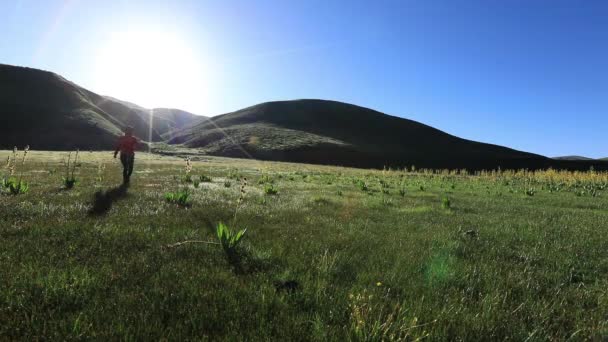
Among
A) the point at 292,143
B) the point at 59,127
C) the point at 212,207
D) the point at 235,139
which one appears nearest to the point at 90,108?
the point at 59,127

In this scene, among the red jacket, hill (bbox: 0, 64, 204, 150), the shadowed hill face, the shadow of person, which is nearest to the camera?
the shadow of person

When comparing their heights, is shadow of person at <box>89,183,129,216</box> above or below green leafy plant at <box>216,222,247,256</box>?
below

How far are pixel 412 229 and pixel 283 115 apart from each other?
16428cm

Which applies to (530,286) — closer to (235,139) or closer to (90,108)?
(235,139)

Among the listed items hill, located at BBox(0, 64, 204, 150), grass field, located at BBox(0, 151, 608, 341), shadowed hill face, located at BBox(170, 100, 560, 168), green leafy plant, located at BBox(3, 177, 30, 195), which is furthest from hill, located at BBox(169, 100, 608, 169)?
grass field, located at BBox(0, 151, 608, 341)

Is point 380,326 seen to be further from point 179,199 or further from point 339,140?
point 339,140

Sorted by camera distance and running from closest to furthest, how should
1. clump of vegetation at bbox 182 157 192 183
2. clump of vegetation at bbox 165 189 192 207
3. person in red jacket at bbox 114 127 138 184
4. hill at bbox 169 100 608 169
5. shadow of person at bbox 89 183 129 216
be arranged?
1. shadow of person at bbox 89 183 129 216
2. clump of vegetation at bbox 165 189 192 207
3. clump of vegetation at bbox 182 157 192 183
4. person in red jacket at bbox 114 127 138 184
5. hill at bbox 169 100 608 169

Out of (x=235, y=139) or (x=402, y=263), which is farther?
(x=235, y=139)

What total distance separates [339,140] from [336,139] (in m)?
1.99

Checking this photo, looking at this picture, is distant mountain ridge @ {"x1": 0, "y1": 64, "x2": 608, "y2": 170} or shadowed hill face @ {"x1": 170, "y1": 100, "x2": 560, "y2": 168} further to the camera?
distant mountain ridge @ {"x1": 0, "y1": 64, "x2": 608, "y2": 170}

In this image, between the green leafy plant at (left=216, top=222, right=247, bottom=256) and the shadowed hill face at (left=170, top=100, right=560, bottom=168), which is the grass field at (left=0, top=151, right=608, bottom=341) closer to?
the green leafy plant at (left=216, top=222, right=247, bottom=256)

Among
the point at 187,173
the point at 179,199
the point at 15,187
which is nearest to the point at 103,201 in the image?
the point at 179,199

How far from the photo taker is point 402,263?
5738mm

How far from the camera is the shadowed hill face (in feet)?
391
